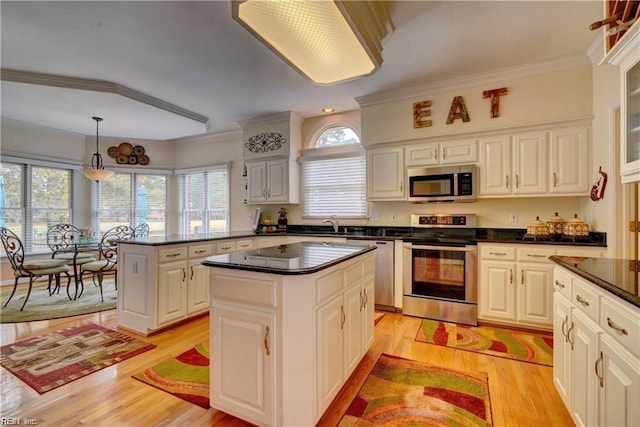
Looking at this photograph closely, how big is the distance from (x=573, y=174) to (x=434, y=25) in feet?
7.04

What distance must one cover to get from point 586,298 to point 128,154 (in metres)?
7.22

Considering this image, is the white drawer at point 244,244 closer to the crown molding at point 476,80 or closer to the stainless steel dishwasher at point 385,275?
the stainless steel dishwasher at point 385,275

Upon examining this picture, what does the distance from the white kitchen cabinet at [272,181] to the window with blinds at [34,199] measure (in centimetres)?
359

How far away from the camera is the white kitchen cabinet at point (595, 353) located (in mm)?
1057

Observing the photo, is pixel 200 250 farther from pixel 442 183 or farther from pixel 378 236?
pixel 442 183

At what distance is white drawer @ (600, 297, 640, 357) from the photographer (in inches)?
40.1

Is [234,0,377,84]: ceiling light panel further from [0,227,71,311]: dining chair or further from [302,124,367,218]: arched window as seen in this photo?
[0,227,71,311]: dining chair

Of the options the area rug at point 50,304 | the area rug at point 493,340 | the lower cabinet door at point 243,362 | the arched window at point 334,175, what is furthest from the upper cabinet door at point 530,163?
the area rug at point 50,304

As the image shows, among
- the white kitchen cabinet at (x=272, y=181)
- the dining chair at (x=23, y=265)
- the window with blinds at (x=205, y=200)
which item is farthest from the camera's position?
the window with blinds at (x=205, y=200)

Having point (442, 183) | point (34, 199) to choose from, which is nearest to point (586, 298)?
point (442, 183)

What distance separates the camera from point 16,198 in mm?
4891

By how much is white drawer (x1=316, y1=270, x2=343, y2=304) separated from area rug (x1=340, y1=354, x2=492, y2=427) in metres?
0.75

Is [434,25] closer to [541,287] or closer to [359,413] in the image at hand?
[541,287]

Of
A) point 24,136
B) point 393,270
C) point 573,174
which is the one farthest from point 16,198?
point 573,174
